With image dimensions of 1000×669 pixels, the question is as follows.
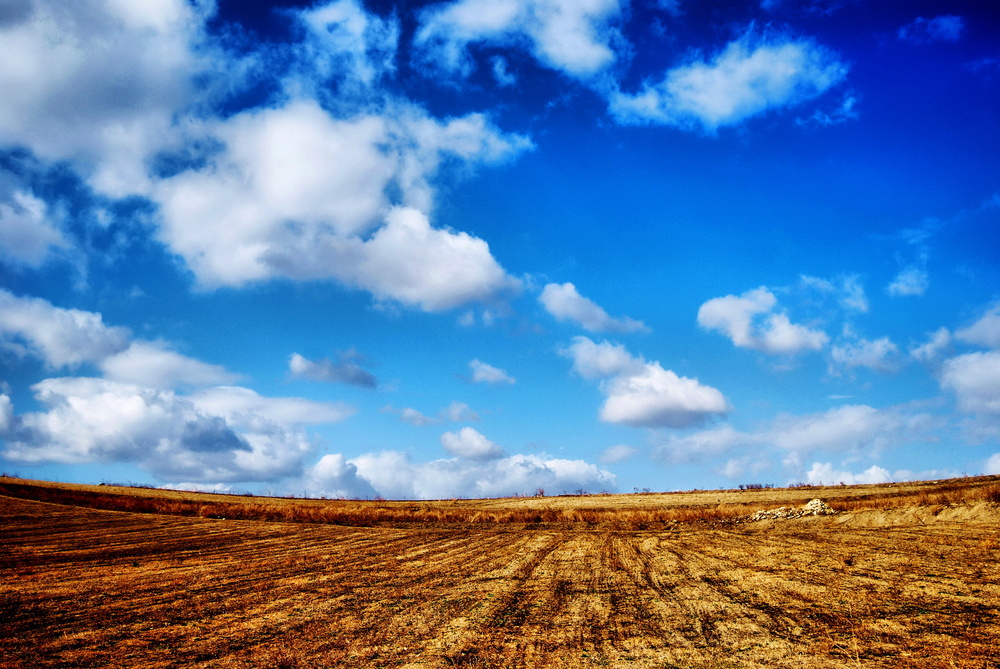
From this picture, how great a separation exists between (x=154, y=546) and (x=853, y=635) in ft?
80.1

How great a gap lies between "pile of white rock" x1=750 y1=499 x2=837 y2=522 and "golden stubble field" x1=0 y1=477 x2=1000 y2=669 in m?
3.99

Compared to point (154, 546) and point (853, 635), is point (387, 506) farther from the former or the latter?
point (853, 635)

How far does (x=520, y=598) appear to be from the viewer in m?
13.0

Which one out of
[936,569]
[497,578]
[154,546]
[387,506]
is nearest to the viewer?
[936,569]

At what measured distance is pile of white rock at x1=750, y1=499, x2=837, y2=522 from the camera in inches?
1257

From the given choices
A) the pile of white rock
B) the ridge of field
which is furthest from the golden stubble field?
the ridge of field

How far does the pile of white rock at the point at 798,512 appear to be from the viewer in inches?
1257

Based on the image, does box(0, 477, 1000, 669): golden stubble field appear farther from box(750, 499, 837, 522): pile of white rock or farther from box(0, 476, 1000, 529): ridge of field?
box(0, 476, 1000, 529): ridge of field

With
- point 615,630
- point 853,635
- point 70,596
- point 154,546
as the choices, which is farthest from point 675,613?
point 154,546

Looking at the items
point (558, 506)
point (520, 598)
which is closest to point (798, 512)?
point (558, 506)

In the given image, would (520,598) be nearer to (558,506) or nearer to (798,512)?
(798,512)

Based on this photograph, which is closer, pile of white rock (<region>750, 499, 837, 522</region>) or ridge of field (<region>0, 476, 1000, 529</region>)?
pile of white rock (<region>750, 499, 837, 522</region>)

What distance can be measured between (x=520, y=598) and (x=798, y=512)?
26.3 meters

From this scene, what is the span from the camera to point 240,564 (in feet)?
61.5
